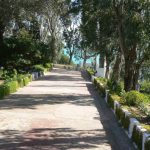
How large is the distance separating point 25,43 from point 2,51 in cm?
243

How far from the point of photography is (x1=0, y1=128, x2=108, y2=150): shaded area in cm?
1245

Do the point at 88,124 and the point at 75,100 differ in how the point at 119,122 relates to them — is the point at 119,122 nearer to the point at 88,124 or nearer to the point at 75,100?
the point at 88,124

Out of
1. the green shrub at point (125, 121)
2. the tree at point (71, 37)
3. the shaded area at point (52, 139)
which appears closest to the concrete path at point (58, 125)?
the shaded area at point (52, 139)

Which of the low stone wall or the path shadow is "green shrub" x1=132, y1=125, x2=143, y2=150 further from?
the path shadow

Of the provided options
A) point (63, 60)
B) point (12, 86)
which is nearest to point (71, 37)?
point (63, 60)

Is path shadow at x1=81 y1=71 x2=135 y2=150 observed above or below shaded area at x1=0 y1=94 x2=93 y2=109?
below

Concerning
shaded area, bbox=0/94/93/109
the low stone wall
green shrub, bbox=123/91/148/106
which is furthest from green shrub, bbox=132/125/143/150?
shaded area, bbox=0/94/93/109

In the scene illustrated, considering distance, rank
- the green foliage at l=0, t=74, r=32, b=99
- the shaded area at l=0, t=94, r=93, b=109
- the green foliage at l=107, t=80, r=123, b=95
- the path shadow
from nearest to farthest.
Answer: the path shadow
the shaded area at l=0, t=94, r=93, b=109
the green foliage at l=107, t=80, r=123, b=95
the green foliage at l=0, t=74, r=32, b=99

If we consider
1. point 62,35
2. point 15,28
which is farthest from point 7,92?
point 62,35

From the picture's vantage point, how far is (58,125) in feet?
52.6

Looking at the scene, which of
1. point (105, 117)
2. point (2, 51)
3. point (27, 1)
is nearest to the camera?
point (105, 117)

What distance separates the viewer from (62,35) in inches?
3489

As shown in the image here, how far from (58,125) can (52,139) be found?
263 centimetres

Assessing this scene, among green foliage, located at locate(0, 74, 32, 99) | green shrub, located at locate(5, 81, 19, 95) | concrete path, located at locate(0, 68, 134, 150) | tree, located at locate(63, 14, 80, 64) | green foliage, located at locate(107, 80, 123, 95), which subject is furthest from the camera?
tree, located at locate(63, 14, 80, 64)
